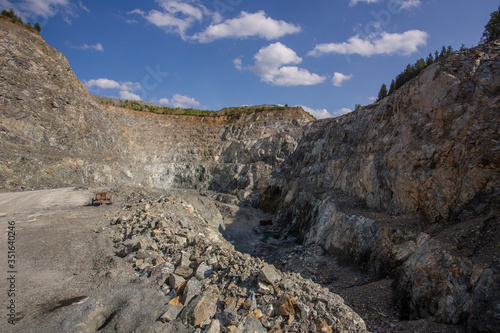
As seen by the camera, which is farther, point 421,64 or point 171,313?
point 421,64

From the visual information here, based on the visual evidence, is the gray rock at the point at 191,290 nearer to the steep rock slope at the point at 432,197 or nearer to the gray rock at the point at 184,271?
the gray rock at the point at 184,271

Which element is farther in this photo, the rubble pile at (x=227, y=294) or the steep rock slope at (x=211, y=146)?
the steep rock slope at (x=211, y=146)

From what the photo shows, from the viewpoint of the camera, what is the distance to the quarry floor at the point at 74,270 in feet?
18.9

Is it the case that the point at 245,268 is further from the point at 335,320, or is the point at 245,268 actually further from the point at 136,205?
the point at 136,205

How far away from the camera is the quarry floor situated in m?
5.75

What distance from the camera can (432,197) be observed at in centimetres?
1039

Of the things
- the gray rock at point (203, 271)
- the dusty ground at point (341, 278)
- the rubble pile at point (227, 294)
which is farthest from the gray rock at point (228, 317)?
the dusty ground at point (341, 278)

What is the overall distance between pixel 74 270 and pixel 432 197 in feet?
45.3

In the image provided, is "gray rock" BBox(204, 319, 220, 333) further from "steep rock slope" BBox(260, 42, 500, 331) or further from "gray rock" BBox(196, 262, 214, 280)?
"steep rock slope" BBox(260, 42, 500, 331)

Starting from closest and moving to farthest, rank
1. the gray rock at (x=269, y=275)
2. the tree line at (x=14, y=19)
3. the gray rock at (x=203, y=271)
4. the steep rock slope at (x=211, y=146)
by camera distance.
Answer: the gray rock at (x=269, y=275), the gray rock at (x=203, y=271), the tree line at (x=14, y=19), the steep rock slope at (x=211, y=146)

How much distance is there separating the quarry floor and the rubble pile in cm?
75

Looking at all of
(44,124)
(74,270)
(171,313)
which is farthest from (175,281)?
(44,124)

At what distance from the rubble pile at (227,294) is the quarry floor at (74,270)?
0.75 metres

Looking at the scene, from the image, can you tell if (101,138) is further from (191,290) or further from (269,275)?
(269,275)
